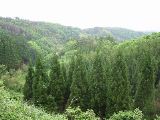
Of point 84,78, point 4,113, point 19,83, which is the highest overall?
point 4,113

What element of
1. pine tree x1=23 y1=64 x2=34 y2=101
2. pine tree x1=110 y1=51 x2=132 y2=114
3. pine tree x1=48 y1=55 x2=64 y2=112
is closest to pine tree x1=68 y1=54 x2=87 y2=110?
pine tree x1=48 y1=55 x2=64 y2=112

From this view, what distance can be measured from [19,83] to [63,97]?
18483 mm

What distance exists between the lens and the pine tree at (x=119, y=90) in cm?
3859

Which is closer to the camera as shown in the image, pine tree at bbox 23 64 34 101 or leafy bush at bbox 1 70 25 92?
pine tree at bbox 23 64 34 101

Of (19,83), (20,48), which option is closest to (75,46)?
(20,48)

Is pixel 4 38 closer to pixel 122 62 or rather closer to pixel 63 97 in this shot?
pixel 63 97

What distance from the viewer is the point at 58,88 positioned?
4256 cm

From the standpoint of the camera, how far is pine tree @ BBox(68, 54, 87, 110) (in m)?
41.0

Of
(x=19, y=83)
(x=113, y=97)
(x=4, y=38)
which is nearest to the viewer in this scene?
(x=113, y=97)

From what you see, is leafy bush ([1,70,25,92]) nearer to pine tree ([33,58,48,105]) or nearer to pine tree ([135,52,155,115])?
pine tree ([33,58,48,105])

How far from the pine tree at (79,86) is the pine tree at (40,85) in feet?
10.2

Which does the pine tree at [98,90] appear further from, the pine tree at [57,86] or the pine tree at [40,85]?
the pine tree at [40,85]

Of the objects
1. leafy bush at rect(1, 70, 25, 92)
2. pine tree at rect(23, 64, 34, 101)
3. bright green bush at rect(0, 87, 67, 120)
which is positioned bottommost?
leafy bush at rect(1, 70, 25, 92)

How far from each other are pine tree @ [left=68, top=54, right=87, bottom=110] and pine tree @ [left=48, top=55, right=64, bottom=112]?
1582 millimetres
